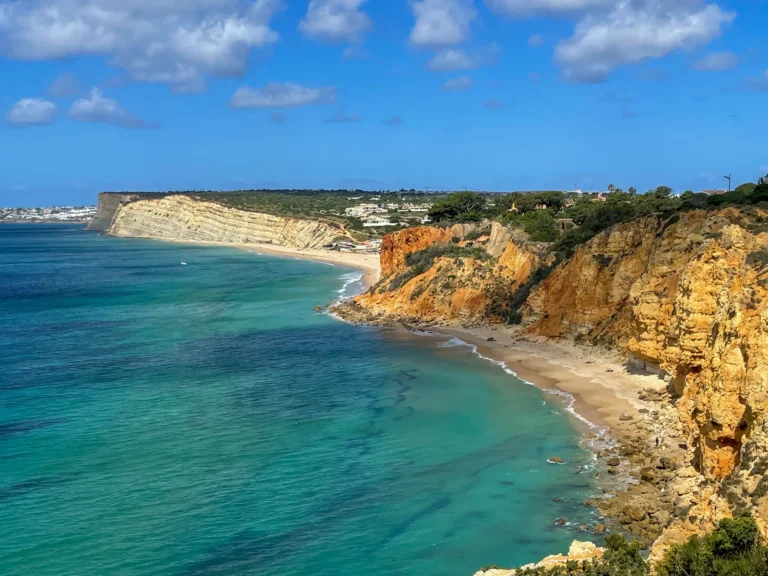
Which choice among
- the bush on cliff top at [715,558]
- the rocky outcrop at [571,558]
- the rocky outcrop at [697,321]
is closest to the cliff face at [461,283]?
the rocky outcrop at [697,321]

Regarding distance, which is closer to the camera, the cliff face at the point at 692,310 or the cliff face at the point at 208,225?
the cliff face at the point at 692,310

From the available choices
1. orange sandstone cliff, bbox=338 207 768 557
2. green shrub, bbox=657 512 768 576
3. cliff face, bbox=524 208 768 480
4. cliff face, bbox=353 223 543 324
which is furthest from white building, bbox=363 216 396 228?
green shrub, bbox=657 512 768 576

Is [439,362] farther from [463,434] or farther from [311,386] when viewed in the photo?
[463,434]

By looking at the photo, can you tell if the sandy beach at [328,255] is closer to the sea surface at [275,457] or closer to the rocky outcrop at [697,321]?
the rocky outcrop at [697,321]

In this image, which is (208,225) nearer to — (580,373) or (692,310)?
(580,373)

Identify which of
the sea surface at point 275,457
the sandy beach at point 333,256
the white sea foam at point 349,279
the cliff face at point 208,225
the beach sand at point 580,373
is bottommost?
the sea surface at point 275,457

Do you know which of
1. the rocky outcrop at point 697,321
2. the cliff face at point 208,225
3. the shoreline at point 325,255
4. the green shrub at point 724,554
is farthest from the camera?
the cliff face at point 208,225
